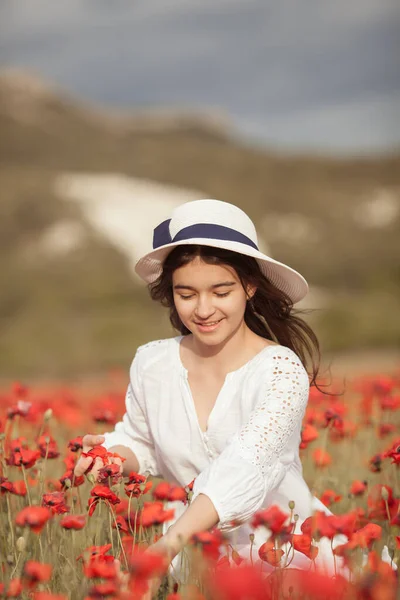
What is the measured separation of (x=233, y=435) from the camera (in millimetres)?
2074

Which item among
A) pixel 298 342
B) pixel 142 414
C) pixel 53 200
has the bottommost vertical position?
pixel 142 414

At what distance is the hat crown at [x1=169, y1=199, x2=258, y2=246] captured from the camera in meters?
2.25

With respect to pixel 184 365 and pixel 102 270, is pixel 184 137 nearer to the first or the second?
pixel 102 270

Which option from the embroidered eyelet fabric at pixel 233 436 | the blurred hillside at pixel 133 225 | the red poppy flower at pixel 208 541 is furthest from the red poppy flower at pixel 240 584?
the blurred hillside at pixel 133 225

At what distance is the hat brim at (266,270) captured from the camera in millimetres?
2238

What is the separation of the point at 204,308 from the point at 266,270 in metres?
0.31

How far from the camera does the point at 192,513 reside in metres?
1.79

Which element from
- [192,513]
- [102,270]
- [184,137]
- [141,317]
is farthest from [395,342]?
[192,513]

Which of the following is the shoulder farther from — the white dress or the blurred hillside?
the blurred hillside

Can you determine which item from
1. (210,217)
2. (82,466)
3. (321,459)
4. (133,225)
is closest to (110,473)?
(82,466)

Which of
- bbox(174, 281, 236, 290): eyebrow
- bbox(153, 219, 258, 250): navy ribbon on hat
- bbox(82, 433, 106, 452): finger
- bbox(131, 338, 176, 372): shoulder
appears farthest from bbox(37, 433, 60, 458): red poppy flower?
bbox(153, 219, 258, 250): navy ribbon on hat

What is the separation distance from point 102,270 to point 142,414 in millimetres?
15526

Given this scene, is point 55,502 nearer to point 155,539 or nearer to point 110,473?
point 110,473

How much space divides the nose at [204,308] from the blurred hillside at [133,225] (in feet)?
36.7
